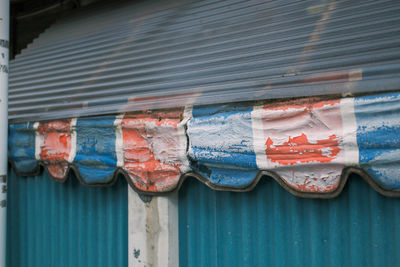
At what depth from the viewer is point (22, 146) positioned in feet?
11.4

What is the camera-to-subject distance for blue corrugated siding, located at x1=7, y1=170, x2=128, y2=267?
3.12 m

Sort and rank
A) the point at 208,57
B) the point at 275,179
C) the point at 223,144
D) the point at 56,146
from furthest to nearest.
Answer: the point at 56,146 < the point at 208,57 < the point at 223,144 < the point at 275,179

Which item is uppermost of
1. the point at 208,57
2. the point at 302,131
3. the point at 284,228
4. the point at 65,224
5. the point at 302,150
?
the point at 208,57

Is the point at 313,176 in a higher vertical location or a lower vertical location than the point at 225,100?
lower

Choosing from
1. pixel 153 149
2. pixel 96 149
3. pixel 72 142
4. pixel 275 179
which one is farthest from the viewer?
pixel 72 142

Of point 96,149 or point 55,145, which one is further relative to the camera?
point 55,145

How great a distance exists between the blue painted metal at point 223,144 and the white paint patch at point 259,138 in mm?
23

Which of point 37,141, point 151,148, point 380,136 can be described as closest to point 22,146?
point 37,141

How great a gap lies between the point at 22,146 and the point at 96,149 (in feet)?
3.40

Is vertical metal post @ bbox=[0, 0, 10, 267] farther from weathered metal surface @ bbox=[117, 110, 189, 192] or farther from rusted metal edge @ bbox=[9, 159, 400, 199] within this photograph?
weathered metal surface @ bbox=[117, 110, 189, 192]

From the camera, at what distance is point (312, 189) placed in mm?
2041

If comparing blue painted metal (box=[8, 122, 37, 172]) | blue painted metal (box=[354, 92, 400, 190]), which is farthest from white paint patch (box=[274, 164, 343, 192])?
blue painted metal (box=[8, 122, 37, 172])

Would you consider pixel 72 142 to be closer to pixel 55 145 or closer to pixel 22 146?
pixel 55 145

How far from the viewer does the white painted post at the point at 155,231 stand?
272cm
